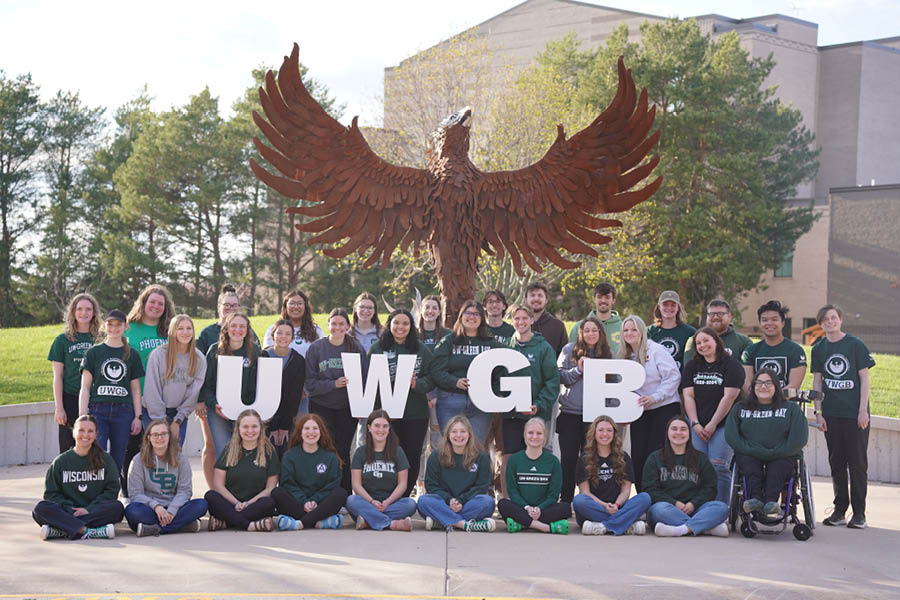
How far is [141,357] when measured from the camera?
6660 millimetres

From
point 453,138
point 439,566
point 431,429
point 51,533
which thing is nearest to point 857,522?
point 431,429

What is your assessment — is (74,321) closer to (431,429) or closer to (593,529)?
(431,429)

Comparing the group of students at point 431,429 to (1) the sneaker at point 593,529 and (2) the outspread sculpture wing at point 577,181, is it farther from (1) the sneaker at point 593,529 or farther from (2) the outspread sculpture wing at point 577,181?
(2) the outspread sculpture wing at point 577,181

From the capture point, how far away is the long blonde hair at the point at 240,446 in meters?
6.11

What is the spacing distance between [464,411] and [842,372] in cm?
265

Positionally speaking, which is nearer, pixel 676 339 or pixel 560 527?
pixel 560 527

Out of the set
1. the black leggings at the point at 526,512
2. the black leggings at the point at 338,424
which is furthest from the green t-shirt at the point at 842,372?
the black leggings at the point at 338,424

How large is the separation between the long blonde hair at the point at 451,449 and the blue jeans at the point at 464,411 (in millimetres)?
505

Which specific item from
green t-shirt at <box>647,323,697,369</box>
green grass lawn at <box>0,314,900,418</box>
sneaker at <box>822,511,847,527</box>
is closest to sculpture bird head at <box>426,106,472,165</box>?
green t-shirt at <box>647,323,697,369</box>

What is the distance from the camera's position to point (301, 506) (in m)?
6.06

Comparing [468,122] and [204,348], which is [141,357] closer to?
[204,348]

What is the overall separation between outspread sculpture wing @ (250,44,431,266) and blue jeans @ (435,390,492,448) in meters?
1.36

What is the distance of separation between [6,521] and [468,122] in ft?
14.6

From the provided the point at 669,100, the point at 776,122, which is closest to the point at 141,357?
the point at 669,100
